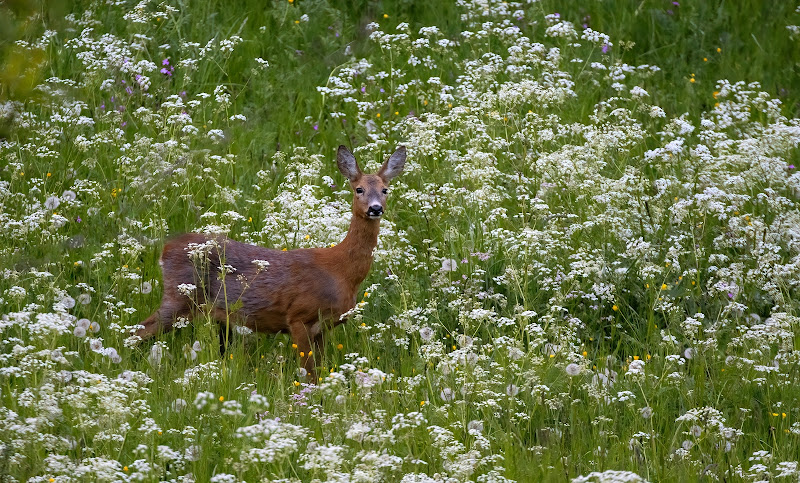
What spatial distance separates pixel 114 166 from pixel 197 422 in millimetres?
4135

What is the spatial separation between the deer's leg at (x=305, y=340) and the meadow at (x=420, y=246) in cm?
15

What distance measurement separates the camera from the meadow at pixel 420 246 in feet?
16.3

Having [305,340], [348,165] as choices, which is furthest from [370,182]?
[305,340]

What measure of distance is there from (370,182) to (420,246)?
35.8 inches

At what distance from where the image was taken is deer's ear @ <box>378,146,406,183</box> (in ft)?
25.8

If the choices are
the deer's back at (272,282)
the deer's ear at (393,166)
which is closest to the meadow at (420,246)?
the deer's back at (272,282)

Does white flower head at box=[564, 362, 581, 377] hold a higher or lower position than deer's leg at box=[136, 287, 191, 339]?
lower

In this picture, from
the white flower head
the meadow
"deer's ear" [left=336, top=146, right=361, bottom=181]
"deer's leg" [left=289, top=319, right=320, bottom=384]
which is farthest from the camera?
"deer's ear" [left=336, top=146, right=361, bottom=181]

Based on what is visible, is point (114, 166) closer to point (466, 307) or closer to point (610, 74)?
point (466, 307)

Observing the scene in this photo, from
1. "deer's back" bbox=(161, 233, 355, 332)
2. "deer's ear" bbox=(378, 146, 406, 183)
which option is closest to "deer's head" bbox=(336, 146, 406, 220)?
"deer's ear" bbox=(378, 146, 406, 183)

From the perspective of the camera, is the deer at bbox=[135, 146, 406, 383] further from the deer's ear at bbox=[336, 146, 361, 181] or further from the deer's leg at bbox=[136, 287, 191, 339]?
the deer's ear at bbox=[336, 146, 361, 181]

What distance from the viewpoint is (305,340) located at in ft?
23.5

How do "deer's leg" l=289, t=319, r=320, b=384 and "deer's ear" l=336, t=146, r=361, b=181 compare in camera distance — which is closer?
"deer's leg" l=289, t=319, r=320, b=384

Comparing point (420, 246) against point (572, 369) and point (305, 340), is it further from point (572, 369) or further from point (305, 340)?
point (572, 369)
